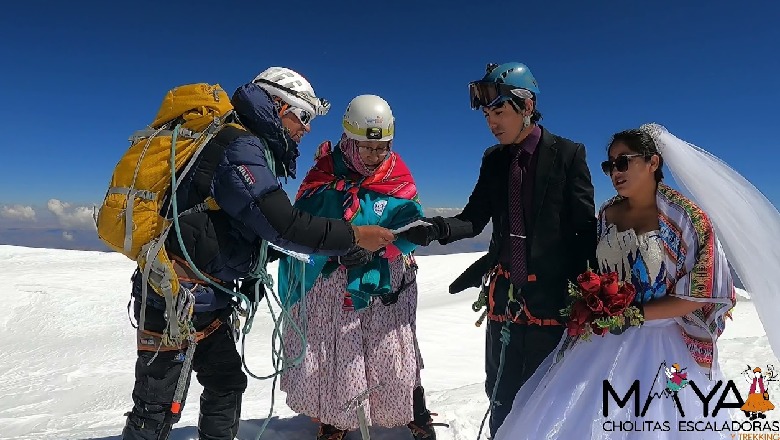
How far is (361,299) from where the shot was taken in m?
3.76

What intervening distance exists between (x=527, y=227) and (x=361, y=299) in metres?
1.32

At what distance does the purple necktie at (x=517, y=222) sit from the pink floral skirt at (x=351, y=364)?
101 cm

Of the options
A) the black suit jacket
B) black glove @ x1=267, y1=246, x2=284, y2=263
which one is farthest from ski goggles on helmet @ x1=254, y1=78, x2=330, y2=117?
the black suit jacket

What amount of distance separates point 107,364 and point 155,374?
546cm

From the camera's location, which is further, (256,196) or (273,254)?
(273,254)

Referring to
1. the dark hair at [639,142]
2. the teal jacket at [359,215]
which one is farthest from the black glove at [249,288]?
the dark hair at [639,142]

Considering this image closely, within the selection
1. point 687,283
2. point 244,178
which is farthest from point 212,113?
point 687,283

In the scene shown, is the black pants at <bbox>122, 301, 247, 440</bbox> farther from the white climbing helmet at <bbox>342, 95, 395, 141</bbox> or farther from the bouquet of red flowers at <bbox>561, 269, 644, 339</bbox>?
the bouquet of red flowers at <bbox>561, 269, 644, 339</bbox>

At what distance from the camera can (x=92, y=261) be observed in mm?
13742

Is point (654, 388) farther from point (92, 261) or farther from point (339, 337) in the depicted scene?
point (92, 261)

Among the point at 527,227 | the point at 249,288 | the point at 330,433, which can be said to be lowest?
the point at 330,433

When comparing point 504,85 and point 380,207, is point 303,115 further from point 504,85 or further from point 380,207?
point 504,85

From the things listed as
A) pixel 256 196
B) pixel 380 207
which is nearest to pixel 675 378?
pixel 380 207

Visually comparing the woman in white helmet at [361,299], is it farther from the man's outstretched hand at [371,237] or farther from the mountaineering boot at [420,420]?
the man's outstretched hand at [371,237]
